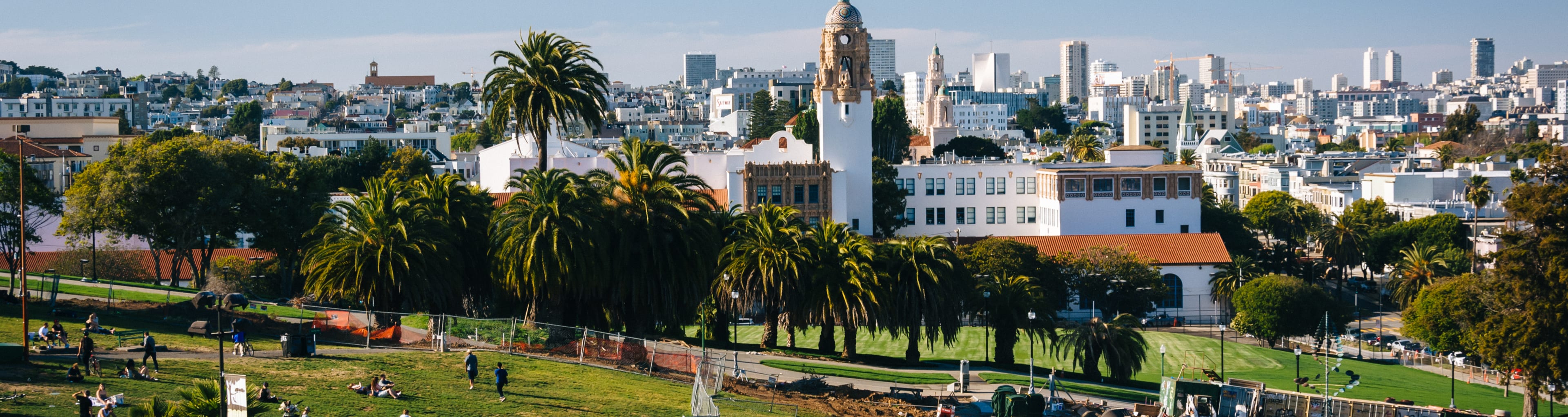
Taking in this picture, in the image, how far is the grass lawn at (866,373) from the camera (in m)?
51.3

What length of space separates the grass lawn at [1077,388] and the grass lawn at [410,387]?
15.0 m

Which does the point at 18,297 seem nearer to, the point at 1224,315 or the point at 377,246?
the point at 377,246

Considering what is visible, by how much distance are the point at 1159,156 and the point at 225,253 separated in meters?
63.1

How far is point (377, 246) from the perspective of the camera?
157ft

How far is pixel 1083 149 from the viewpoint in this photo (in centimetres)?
13075

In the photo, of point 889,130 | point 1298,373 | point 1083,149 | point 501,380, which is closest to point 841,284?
point 1298,373

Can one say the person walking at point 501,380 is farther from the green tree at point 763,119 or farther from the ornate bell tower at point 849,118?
the green tree at point 763,119

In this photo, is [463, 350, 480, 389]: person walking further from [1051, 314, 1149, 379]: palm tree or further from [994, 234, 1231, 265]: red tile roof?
[994, 234, 1231, 265]: red tile roof

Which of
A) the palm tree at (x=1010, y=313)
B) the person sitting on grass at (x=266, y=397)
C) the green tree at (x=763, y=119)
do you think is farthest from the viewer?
the green tree at (x=763, y=119)

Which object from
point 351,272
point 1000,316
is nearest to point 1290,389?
point 1000,316

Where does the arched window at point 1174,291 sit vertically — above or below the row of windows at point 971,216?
below

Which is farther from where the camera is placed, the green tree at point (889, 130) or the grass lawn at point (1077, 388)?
the green tree at point (889, 130)

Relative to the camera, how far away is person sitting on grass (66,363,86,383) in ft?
115

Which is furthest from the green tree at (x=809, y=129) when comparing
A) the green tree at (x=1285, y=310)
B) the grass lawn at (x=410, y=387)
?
the grass lawn at (x=410, y=387)
